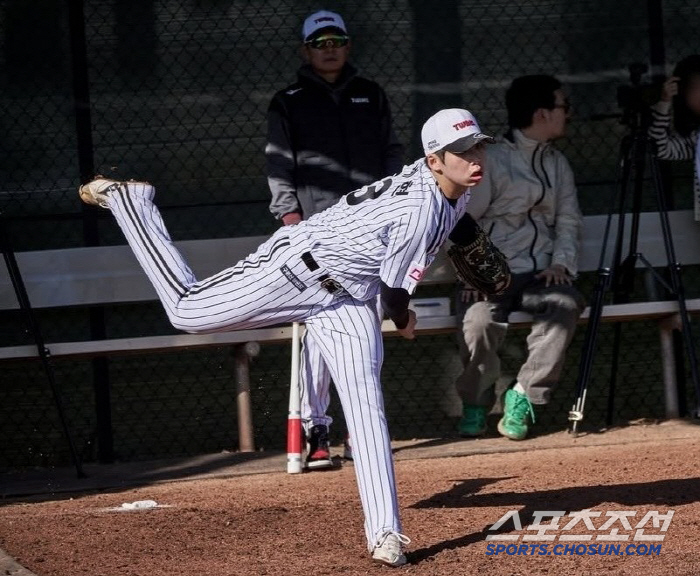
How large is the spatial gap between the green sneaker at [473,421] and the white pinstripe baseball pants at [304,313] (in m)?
2.56

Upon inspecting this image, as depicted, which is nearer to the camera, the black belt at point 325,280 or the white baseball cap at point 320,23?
the black belt at point 325,280

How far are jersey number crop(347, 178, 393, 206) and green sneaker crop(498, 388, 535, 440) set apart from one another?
2.64 metres

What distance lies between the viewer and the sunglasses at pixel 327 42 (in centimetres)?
673

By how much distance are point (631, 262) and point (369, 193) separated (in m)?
3.04

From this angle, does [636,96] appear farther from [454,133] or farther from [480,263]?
[454,133]

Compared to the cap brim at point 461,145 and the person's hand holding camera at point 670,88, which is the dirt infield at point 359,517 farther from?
the person's hand holding camera at point 670,88

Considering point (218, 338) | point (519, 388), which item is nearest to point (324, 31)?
point (218, 338)

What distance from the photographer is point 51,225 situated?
7812 mm

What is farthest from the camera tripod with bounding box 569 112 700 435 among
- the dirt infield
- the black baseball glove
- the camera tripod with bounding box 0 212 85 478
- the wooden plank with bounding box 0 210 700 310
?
the camera tripod with bounding box 0 212 85 478

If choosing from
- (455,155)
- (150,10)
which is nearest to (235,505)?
(455,155)

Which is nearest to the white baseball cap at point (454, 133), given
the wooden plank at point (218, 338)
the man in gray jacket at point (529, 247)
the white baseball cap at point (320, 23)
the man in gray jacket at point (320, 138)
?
the man in gray jacket at point (320, 138)

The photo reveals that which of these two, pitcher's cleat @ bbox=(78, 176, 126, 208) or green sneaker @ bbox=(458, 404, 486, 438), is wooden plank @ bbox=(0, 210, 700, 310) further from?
pitcher's cleat @ bbox=(78, 176, 126, 208)

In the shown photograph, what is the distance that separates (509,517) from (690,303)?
2.74m

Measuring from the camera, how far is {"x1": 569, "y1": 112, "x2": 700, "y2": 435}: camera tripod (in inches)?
287
